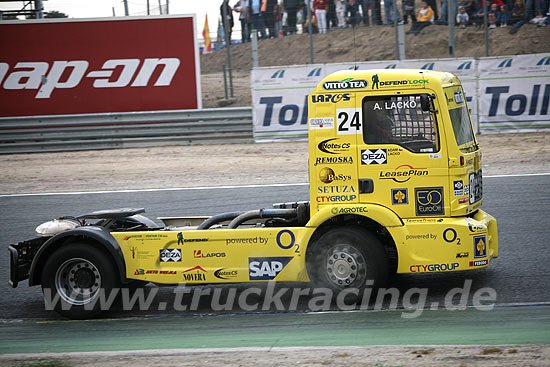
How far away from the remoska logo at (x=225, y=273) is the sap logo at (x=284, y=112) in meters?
12.3

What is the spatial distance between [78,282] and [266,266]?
6.70ft

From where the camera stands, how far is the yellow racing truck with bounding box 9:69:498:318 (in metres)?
6.98

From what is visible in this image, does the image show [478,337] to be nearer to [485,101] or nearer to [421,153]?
[421,153]

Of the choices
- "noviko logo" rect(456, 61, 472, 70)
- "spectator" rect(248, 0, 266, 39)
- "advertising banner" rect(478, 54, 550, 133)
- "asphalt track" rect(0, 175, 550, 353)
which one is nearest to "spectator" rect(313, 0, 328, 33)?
"spectator" rect(248, 0, 266, 39)

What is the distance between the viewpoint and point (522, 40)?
2330 centimetres

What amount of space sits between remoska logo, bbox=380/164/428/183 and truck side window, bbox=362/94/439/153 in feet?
0.60

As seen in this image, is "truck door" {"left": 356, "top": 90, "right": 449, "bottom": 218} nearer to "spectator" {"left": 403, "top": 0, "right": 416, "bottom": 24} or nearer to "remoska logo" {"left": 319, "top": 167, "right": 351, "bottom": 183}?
"remoska logo" {"left": 319, "top": 167, "right": 351, "bottom": 183}

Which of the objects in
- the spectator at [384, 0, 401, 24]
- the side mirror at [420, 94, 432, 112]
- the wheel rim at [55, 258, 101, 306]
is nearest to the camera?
the side mirror at [420, 94, 432, 112]

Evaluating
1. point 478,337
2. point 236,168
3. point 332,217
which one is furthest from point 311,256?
point 236,168

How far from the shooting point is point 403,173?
702 centimetres

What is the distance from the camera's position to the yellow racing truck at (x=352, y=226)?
22.9ft

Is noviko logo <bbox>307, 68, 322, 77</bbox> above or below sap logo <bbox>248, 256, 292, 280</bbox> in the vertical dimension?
above

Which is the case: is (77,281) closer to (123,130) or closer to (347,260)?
(347,260)

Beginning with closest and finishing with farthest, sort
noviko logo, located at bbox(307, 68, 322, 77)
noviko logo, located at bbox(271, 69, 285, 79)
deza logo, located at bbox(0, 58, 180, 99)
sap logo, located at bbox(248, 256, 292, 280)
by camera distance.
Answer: sap logo, located at bbox(248, 256, 292, 280) < noviko logo, located at bbox(307, 68, 322, 77) < noviko logo, located at bbox(271, 69, 285, 79) < deza logo, located at bbox(0, 58, 180, 99)
